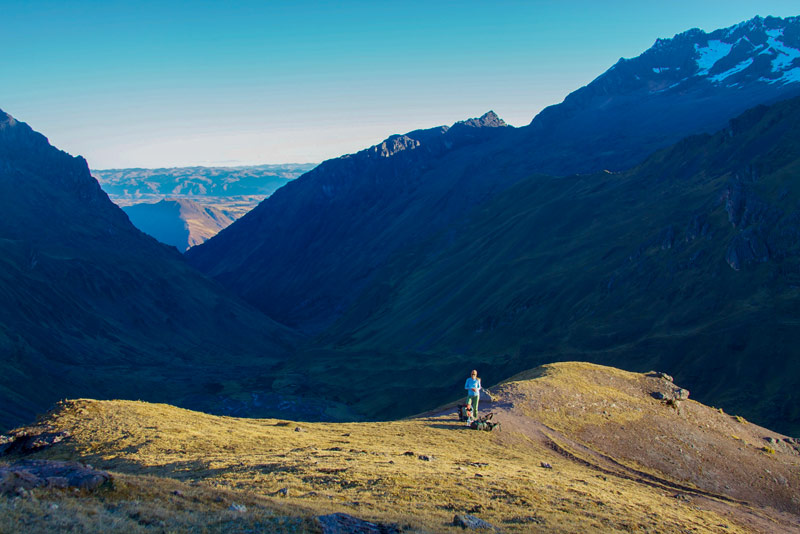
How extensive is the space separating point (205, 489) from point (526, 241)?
142 m

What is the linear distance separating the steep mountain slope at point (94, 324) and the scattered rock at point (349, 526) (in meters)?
91.0

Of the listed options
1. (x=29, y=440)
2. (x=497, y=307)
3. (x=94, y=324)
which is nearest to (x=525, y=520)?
(x=29, y=440)

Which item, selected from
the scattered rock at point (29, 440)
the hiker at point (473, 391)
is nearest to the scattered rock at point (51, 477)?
the scattered rock at point (29, 440)

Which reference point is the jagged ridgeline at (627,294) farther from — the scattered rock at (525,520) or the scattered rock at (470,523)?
the scattered rock at (470,523)

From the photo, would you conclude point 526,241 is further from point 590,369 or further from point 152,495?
point 152,495

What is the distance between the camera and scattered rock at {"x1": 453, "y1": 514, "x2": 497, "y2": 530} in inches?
723

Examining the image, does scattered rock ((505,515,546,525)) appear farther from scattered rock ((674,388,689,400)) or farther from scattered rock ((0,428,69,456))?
scattered rock ((674,388,689,400))

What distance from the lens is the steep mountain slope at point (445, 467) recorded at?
17859 millimetres

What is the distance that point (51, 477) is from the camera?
18.5m

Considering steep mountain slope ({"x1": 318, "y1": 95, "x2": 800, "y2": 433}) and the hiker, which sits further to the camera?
steep mountain slope ({"x1": 318, "y1": 95, "x2": 800, "y2": 433})

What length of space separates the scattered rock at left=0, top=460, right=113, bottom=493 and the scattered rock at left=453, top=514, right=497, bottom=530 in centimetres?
1113

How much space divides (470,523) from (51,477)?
13229mm

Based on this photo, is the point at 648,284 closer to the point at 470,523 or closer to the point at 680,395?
the point at 680,395

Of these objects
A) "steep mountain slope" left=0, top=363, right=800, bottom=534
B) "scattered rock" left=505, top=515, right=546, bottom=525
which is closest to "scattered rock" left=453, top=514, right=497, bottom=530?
"steep mountain slope" left=0, top=363, right=800, bottom=534
